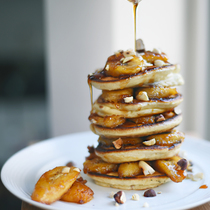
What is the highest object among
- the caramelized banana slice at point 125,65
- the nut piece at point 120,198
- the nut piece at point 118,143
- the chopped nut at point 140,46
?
the chopped nut at point 140,46

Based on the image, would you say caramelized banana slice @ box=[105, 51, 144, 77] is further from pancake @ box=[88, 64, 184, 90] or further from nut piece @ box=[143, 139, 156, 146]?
nut piece @ box=[143, 139, 156, 146]

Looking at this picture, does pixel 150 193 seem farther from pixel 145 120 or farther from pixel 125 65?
pixel 125 65

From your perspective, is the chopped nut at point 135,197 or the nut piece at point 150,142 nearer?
the chopped nut at point 135,197

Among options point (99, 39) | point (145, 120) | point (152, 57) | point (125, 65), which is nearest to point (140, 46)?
point (152, 57)

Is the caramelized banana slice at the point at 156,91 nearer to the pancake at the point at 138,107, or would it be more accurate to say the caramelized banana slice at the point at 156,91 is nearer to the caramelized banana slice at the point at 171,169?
the pancake at the point at 138,107

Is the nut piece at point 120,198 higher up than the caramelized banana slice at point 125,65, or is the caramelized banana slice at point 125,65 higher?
the caramelized banana slice at point 125,65

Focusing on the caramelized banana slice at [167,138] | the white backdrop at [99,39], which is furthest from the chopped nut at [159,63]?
the white backdrop at [99,39]

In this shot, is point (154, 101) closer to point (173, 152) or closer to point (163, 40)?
point (173, 152)

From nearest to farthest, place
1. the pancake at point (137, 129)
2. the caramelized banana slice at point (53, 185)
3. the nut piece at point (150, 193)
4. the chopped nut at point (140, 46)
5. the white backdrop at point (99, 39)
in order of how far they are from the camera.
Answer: the caramelized banana slice at point (53, 185)
the nut piece at point (150, 193)
the pancake at point (137, 129)
the chopped nut at point (140, 46)
the white backdrop at point (99, 39)
